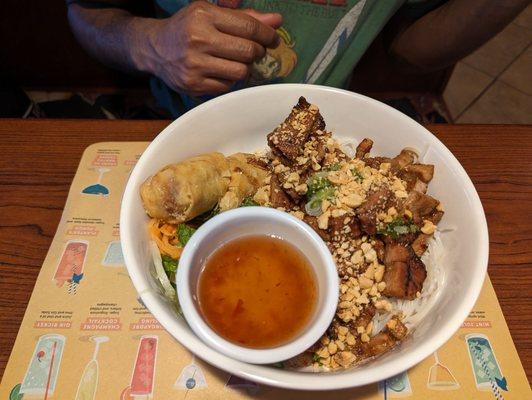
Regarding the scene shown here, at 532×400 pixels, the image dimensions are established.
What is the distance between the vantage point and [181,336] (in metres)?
1.13

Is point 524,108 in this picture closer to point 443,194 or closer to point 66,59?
point 443,194

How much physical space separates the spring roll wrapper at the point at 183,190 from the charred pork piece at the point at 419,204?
2.30 feet

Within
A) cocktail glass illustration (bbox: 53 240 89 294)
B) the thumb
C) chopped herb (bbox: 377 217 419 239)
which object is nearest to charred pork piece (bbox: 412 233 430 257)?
chopped herb (bbox: 377 217 419 239)

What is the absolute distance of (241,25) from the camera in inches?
68.8

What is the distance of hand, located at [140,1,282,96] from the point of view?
1.78 m

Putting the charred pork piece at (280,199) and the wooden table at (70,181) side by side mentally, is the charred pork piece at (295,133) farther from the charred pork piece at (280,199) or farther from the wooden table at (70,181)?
the wooden table at (70,181)

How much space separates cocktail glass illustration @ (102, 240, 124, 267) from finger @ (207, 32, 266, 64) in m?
0.97

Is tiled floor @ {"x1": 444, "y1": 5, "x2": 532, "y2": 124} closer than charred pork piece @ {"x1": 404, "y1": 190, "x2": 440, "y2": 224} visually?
No

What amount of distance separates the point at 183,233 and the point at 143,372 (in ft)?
1.71

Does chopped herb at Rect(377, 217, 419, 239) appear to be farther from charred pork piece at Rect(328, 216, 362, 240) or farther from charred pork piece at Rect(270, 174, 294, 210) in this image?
charred pork piece at Rect(270, 174, 294, 210)

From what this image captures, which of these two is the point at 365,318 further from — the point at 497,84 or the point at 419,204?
the point at 497,84

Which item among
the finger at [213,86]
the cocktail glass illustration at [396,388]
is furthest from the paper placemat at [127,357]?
the finger at [213,86]

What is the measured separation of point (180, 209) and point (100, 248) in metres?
0.59

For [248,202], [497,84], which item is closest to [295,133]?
[248,202]
